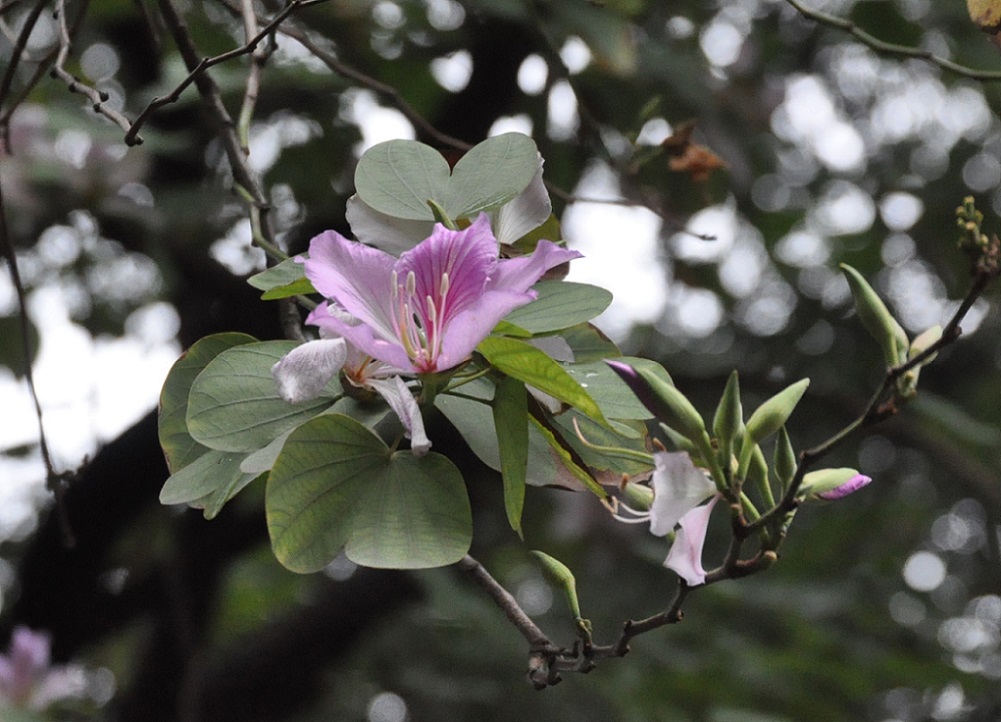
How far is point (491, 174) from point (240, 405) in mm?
232

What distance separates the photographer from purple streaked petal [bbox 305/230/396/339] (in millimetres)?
608

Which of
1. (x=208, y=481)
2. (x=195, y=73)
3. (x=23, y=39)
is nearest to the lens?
(x=208, y=481)

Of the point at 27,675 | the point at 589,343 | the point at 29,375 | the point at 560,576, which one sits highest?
the point at 589,343

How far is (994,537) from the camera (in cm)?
293

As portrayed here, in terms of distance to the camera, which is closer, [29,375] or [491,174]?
[491,174]

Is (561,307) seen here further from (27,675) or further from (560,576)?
(27,675)

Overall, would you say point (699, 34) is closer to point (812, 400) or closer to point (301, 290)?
point (812, 400)

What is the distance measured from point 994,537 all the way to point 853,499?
43cm

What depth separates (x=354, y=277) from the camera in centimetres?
63

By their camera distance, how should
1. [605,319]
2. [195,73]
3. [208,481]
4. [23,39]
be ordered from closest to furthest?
[208,481]
[195,73]
[23,39]
[605,319]

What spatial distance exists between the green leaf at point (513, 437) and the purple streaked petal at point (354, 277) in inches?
3.1

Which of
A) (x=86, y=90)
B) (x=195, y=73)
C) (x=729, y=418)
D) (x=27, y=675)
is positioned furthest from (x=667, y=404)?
(x=27, y=675)

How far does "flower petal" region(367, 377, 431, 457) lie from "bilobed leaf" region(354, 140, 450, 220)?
13cm

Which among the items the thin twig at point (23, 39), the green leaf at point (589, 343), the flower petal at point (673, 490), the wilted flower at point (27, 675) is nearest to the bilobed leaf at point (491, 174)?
the green leaf at point (589, 343)
